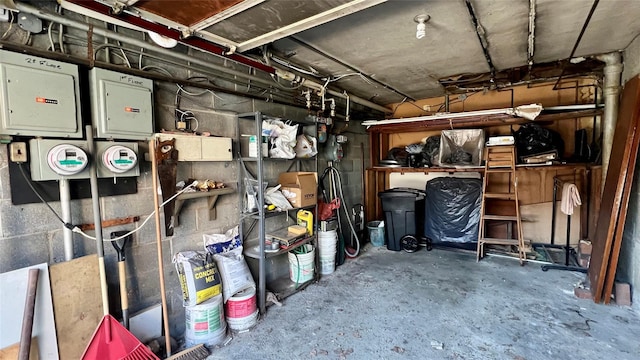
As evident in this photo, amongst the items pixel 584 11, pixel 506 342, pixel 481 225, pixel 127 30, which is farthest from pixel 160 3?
pixel 481 225

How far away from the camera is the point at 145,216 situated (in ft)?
6.63

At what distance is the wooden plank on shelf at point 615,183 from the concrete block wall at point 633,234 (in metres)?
0.16

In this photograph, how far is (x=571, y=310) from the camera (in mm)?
2504

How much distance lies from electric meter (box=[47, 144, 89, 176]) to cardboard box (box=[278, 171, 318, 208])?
1.64m

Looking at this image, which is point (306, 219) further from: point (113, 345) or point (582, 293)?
point (582, 293)

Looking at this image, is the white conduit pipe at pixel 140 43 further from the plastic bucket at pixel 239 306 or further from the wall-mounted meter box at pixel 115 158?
the plastic bucket at pixel 239 306

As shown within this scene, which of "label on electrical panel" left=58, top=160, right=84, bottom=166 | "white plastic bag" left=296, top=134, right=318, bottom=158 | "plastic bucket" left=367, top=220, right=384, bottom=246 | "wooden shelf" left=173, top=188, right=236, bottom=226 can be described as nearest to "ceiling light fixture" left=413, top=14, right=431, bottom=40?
"white plastic bag" left=296, top=134, right=318, bottom=158

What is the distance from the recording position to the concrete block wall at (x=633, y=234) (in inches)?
98.5

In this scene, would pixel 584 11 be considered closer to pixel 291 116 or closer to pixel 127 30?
pixel 291 116

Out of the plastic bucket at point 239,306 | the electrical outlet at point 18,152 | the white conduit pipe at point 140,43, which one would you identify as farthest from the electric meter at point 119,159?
the plastic bucket at point 239,306

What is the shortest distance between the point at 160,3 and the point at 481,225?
4.01 metres

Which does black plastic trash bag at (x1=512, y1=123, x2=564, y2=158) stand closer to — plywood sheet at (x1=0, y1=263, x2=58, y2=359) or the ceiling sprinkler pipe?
the ceiling sprinkler pipe

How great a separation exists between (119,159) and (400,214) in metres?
3.44

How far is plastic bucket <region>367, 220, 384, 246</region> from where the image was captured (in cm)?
445
